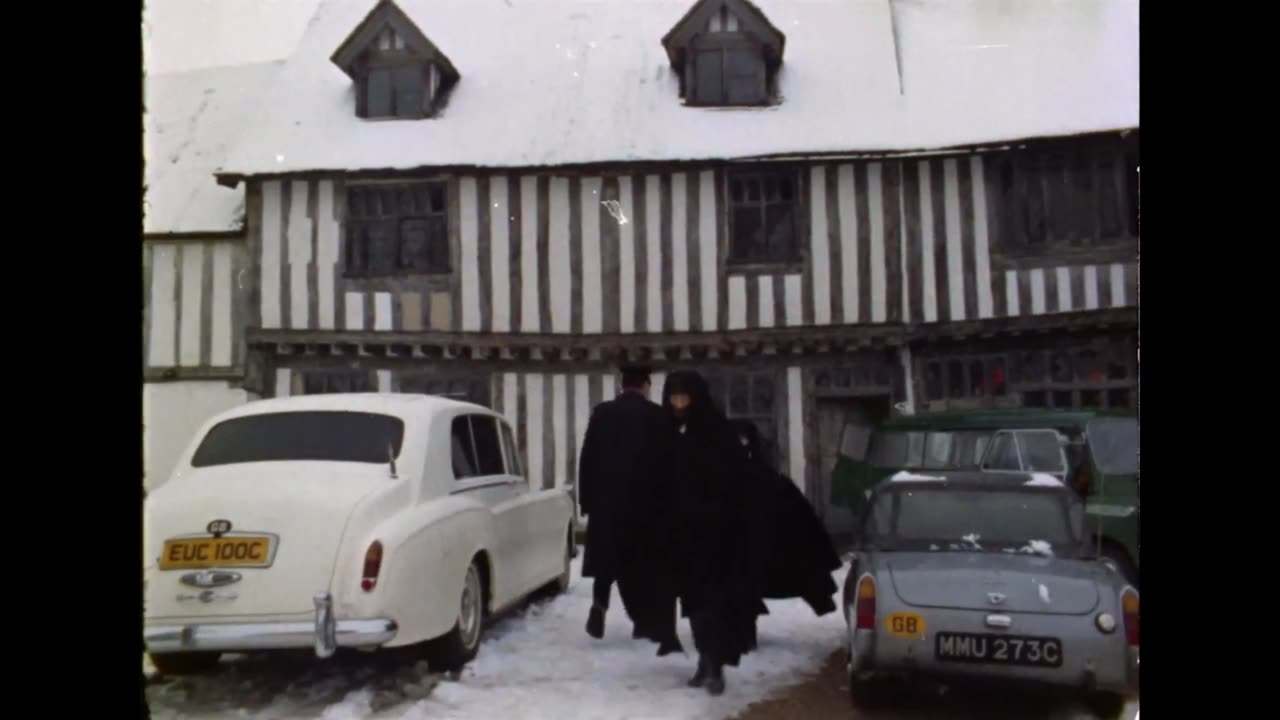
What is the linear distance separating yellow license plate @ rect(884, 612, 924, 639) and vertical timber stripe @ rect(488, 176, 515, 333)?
9.48ft

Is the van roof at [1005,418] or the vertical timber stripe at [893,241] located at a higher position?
the vertical timber stripe at [893,241]

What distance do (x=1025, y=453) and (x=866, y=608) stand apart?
163cm

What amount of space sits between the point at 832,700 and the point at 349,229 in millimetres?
3972

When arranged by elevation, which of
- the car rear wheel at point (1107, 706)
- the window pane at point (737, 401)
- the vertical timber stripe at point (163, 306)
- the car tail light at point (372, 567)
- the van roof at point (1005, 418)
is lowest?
the car rear wheel at point (1107, 706)

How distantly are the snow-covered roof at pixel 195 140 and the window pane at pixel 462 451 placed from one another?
1.90m

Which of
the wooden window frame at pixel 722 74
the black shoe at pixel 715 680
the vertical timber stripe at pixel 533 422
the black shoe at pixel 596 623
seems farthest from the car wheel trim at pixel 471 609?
the wooden window frame at pixel 722 74

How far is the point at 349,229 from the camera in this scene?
5664 mm

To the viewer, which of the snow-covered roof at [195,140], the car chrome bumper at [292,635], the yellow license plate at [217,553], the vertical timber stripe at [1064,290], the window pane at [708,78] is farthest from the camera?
the window pane at [708,78]

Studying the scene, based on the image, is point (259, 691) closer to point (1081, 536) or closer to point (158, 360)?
point (158, 360)

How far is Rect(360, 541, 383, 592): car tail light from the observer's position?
3.77 metres

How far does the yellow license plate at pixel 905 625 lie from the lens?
12.7ft

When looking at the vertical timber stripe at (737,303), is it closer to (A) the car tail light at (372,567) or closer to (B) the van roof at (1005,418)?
(B) the van roof at (1005,418)

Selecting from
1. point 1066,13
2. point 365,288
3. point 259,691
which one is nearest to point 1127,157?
point 1066,13

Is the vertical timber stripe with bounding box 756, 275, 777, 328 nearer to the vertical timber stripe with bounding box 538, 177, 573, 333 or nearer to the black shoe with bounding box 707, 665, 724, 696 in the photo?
the vertical timber stripe with bounding box 538, 177, 573, 333
